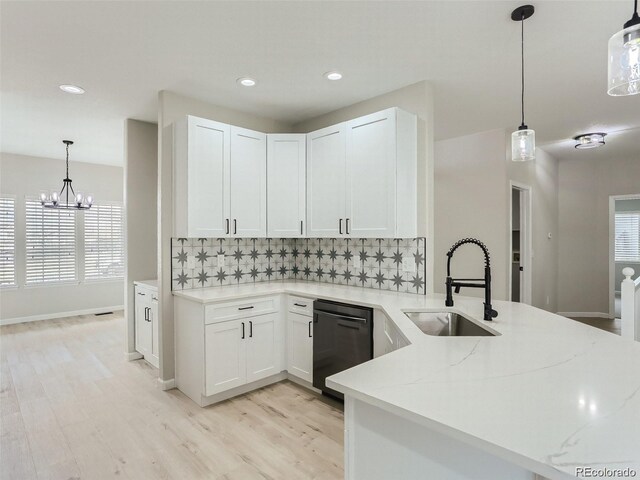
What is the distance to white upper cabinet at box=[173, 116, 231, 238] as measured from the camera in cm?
296

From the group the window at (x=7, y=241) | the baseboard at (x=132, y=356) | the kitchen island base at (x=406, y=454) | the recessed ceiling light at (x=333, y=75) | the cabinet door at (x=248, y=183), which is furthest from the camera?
the window at (x=7, y=241)

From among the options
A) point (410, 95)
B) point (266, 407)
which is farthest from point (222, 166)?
point (266, 407)

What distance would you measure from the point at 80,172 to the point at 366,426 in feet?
22.5

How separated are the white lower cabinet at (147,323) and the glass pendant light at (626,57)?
11.9 feet

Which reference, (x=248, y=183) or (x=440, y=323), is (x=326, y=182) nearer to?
(x=248, y=183)

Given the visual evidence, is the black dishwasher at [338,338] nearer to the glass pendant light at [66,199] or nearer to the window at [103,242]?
the glass pendant light at [66,199]

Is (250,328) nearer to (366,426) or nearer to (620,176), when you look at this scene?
(366,426)

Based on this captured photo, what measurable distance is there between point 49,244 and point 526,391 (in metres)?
7.11

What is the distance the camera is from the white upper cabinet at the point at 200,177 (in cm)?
296

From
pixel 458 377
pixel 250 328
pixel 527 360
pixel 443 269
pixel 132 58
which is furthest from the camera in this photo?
pixel 443 269

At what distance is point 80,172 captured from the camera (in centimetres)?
609

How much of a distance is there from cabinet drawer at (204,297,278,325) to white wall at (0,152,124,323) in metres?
4.42

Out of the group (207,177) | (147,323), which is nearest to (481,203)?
(207,177)

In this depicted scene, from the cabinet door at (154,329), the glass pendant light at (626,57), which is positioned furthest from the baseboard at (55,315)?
the glass pendant light at (626,57)
